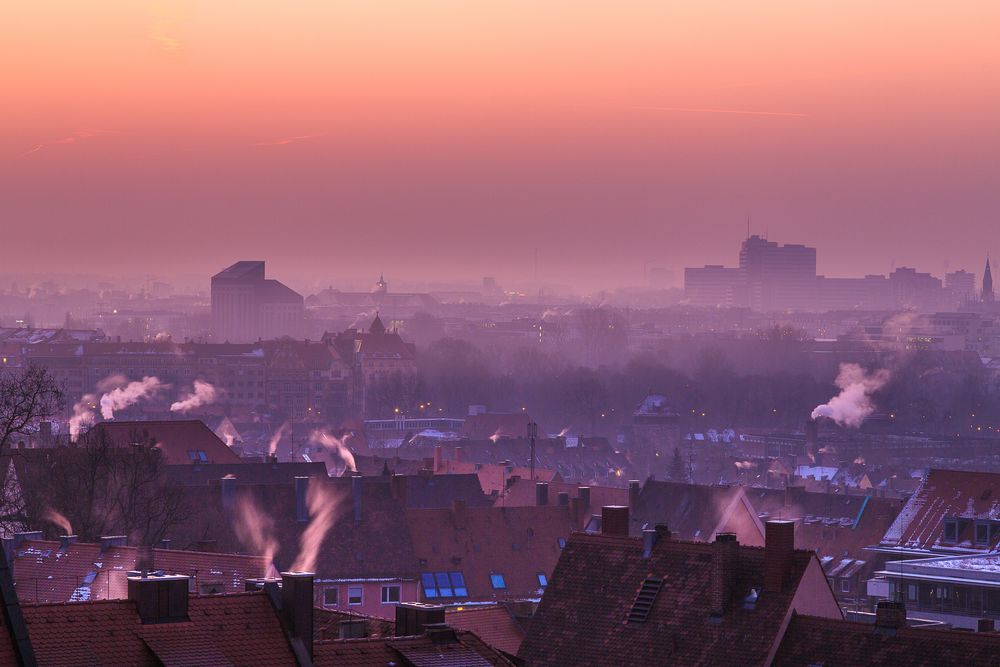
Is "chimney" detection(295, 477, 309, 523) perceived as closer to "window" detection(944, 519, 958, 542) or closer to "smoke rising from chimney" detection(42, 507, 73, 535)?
"smoke rising from chimney" detection(42, 507, 73, 535)

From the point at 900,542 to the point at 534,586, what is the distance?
11.7m

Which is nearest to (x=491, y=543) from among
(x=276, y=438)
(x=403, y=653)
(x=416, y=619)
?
(x=416, y=619)

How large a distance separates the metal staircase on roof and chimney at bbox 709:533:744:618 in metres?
1.13

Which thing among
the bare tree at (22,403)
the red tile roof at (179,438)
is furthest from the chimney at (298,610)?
the red tile roof at (179,438)

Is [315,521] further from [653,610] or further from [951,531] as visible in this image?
[653,610]

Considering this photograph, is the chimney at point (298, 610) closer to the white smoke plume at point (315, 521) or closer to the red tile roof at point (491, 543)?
the white smoke plume at point (315, 521)

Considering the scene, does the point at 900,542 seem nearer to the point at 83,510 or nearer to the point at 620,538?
the point at 83,510

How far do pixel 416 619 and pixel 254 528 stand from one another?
3519cm

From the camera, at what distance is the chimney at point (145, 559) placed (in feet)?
136

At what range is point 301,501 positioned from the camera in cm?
6781

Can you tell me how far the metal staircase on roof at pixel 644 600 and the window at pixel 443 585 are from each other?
2847cm

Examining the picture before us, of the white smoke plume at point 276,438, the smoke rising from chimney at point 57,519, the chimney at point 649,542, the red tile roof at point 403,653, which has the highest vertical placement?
the chimney at point 649,542

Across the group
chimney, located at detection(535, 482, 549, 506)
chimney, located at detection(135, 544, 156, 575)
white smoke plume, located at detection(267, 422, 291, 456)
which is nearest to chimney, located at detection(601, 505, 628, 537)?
chimney, located at detection(135, 544, 156, 575)

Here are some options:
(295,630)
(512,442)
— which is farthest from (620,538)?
(512,442)
